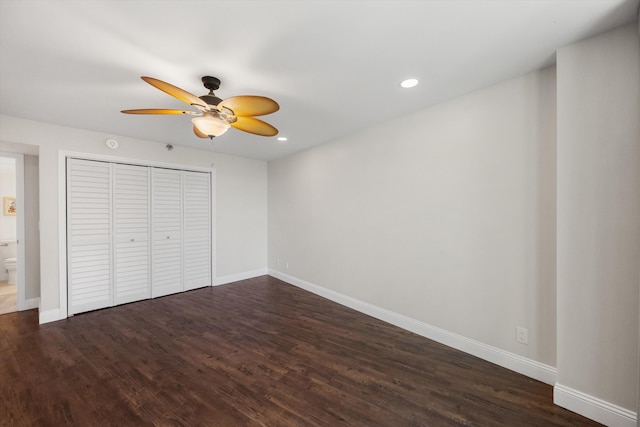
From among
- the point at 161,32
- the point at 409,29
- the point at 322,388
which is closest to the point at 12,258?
the point at 161,32

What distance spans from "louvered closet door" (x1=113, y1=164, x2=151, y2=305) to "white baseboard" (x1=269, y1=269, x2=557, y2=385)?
3.01m

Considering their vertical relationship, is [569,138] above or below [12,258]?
above

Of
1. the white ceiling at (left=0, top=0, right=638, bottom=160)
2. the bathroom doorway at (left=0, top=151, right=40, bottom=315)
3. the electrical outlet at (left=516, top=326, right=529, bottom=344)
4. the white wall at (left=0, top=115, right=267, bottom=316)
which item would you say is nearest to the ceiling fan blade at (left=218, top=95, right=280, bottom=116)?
the white ceiling at (left=0, top=0, right=638, bottom=160)

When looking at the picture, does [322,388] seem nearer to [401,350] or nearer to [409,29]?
[401,350]

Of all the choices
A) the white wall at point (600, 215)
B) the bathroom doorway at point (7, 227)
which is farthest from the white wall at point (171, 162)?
the white wall at point (600, 215)

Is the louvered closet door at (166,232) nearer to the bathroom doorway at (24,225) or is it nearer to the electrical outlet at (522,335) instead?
the bathroom doorway at (24,225)

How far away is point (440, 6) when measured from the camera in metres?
1.36

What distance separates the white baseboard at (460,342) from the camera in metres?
1.96

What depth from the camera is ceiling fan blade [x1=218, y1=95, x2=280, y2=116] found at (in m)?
1.73

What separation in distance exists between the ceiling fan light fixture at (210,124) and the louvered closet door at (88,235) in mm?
2635

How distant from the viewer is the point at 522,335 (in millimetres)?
2039

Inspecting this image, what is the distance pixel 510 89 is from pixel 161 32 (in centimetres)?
271

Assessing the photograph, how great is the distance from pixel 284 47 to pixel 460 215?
7.05 ft

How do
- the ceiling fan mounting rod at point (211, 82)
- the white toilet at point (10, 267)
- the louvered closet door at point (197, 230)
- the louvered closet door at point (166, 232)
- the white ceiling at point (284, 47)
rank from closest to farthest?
the white ceiling at point (284, 47) → the ceiling fan mounting rod at point (211, 82) → the louvered closet door at point (166, 232) → the louvered closet door at point (197, 230) → the white toilet at point (10, 267)
